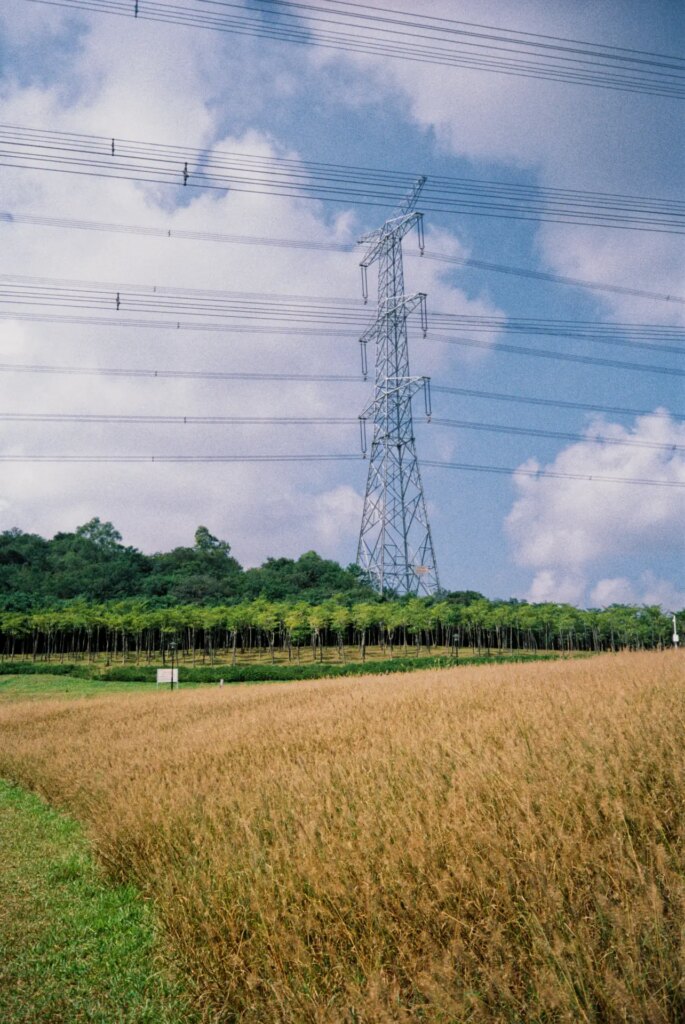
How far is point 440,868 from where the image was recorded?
3.75 m

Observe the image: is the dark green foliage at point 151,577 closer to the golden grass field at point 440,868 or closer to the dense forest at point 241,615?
the dense forest at point 241,615

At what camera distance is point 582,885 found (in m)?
3.34

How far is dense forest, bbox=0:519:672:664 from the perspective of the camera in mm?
57969

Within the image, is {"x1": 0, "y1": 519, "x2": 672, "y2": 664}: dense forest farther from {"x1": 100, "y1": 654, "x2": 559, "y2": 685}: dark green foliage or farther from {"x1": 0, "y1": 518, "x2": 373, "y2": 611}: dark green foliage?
{"x1": 100, "y1": 654, "x2": 559, "y2": 685}: dark green foliage

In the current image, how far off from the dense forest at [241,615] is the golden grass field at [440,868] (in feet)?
133

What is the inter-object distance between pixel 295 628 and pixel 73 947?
5578 cm

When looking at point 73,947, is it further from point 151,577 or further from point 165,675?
point 151,577

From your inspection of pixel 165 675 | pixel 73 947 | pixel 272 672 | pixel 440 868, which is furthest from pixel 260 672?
pixel 440 868

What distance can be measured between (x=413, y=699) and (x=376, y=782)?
212 inches

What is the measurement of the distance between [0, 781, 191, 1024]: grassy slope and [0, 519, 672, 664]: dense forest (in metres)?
41.5

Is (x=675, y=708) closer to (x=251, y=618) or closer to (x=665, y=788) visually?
(x=665, y=788)

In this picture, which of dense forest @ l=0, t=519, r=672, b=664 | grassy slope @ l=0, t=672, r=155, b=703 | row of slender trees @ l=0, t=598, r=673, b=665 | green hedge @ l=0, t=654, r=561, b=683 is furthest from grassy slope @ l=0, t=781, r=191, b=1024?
row of slender trees @ l=0, t=598, r=673, b=665

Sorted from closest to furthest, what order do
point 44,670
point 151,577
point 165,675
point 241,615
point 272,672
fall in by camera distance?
point 165,675, point 272,672, point 44,670, point 241,615, point 151,577

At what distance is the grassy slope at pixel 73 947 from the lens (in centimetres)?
399
